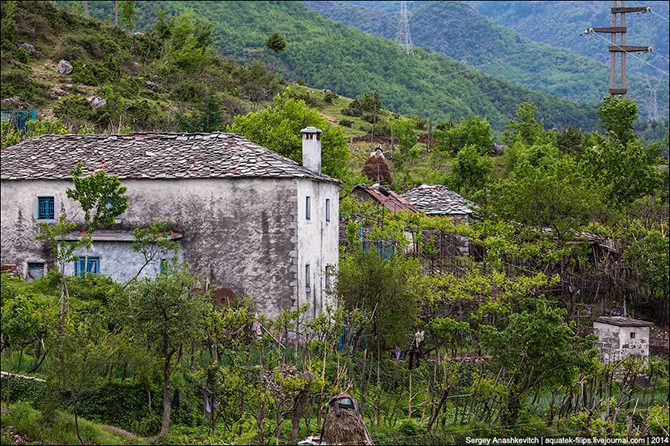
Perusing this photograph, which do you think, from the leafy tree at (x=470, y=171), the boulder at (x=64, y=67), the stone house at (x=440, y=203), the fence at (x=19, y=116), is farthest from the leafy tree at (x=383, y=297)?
the boulder at (x=64, y=67)

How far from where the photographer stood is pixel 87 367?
21.3 m

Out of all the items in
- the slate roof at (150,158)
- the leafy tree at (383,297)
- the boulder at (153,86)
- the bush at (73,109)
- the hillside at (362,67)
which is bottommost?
the leafy tree at (383,297)

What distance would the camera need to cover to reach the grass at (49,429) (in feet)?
67.6

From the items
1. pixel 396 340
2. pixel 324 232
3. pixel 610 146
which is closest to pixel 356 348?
pixel 396 340

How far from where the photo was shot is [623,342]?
3319 cm

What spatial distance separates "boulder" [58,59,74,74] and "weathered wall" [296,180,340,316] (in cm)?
3662

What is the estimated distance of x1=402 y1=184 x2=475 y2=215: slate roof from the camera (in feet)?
146

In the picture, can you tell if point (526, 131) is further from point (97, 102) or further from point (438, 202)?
point (97, 102)

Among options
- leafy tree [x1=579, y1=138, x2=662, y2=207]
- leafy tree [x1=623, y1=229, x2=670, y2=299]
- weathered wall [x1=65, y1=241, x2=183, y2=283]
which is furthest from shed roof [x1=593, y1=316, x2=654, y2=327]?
leafy tree [x1=579, y1=138, x2=662, y2=207]

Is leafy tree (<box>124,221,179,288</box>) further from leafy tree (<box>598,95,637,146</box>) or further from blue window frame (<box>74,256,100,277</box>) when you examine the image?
leafy tree (<box>598,95,637,146</box>)

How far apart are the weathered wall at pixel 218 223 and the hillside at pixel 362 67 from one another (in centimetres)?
8072

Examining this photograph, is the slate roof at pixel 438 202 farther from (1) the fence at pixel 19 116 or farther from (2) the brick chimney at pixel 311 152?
(1) the fence at pixel 19 116

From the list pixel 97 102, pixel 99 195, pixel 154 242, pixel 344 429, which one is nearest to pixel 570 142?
pixel 97 102

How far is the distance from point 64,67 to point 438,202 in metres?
30.1
